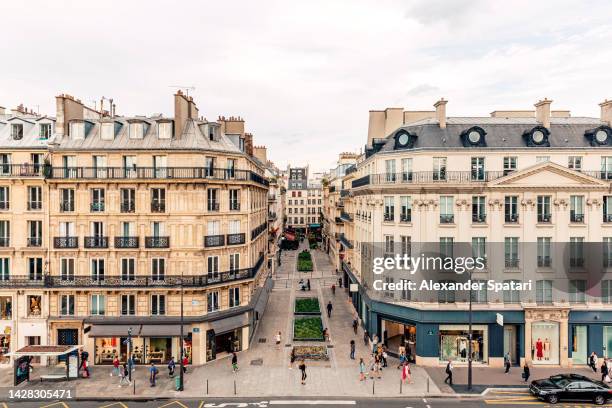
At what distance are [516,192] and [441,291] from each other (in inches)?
351

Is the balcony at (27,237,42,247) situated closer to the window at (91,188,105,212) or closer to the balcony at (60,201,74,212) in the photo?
the balcony at (60,201,74,212)

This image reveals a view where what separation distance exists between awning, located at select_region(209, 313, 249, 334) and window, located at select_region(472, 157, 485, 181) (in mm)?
20234

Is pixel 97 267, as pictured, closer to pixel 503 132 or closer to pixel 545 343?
pixel 503 132

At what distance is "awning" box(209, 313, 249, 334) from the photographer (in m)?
31.7

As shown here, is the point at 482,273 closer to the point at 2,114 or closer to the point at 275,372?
the point at 275,372

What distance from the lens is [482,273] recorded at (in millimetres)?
31125

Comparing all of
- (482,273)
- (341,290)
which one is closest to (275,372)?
(482,273)

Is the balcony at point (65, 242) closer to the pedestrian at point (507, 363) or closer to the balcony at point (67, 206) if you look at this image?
the balcony at point (67, 206)

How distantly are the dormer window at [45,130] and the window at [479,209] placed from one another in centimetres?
3225

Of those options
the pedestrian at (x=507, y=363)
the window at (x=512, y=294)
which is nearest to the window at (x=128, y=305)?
the pedestrian at (x=507, y=363)

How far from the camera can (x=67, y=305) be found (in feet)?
103

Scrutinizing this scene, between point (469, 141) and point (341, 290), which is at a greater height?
point (469, 141)

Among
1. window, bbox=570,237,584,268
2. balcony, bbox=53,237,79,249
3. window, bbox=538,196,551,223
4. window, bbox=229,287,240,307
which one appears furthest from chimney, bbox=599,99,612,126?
balcony, bbox=53,237,79,249

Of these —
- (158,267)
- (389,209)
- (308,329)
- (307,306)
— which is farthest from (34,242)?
(389,209)
